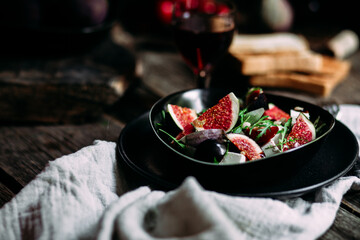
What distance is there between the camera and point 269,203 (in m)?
0.97

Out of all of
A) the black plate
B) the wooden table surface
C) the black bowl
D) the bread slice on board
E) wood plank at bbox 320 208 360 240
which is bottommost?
the wooden table surface

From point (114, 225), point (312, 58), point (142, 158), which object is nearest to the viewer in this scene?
point (114, 225)

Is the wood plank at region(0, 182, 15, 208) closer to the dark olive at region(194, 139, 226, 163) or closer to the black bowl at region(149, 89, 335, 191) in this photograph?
the black bowl at region(149, 89, 335, 191)

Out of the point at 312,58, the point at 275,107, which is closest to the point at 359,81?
the point at 312,58

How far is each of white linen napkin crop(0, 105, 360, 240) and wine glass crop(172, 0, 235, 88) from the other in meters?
0.74

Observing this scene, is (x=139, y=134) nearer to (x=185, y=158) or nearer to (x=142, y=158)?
(x=142, y=158)

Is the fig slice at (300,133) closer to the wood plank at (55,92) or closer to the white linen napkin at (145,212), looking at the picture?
the white linen napkin at (145,212)

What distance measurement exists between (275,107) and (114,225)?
71cm

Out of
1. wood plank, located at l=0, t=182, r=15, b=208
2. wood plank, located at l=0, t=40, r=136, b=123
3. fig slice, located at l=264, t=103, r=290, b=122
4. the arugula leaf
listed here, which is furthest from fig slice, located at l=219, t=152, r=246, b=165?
wood plank, located at l=0, t=40, r=136, b=123

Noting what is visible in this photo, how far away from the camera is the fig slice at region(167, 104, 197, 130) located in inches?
47.1

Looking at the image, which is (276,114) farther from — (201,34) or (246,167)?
(201,34)

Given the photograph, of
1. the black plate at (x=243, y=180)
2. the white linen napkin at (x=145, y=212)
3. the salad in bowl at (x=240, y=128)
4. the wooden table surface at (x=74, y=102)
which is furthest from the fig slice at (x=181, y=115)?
the wooden table surface at (x=74, y=102)

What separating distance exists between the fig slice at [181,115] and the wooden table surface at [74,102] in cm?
36

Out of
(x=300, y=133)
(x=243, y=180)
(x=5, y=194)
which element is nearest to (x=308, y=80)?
(x=300, y=133)
